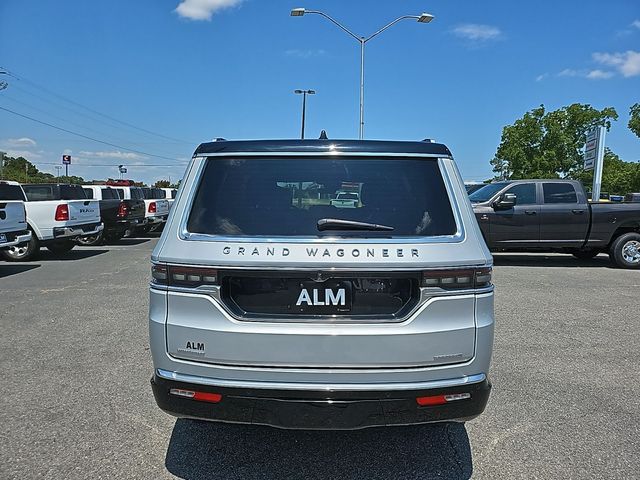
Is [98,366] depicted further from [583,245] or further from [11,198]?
[583,245]

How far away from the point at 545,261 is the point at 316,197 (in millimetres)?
11211

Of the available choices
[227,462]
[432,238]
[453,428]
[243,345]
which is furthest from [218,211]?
[453,428]

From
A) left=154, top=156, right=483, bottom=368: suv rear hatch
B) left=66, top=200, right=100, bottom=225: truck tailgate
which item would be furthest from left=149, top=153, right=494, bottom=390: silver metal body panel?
left=66, top=200, right=100, bottom=225: truck tailgate

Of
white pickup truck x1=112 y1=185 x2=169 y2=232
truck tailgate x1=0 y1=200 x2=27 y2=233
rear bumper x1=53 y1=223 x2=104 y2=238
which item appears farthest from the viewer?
white pickup truck x1=112 y1=185 x2=169 y2=232

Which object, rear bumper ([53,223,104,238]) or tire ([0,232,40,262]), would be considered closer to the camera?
tire ([0,232,40,262])

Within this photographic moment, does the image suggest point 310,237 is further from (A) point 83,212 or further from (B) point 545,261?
(A) point 83,212

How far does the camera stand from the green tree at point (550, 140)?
47156 millimetres

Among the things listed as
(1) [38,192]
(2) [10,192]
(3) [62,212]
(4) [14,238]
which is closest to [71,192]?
(1) [38,192]

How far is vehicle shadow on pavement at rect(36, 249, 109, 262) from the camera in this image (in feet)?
41.3

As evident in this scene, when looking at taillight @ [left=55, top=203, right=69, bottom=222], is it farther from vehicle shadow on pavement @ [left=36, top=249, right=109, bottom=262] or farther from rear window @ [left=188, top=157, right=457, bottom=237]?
rear window @ [left=188, top=157, right=457, bottom=237]

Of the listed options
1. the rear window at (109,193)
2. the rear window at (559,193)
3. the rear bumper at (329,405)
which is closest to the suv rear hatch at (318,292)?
the rear bumper at (329,405)

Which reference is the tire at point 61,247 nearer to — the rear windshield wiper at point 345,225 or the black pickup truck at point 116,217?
the black pickup truck at point 116,217

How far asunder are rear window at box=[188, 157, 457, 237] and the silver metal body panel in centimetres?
12

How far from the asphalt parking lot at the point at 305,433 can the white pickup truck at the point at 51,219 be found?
6.11 m
